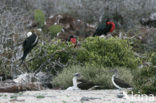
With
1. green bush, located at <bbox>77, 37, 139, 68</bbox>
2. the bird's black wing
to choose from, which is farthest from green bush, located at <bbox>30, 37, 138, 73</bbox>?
the bird's black wing

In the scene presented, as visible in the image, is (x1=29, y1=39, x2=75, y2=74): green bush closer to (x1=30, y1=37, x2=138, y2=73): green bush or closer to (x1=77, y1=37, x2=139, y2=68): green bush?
(x1=30, y1=37, x2=138, y2=73): green bush

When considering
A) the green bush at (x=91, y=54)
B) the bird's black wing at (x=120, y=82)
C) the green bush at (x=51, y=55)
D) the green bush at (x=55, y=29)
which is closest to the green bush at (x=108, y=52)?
the green bush at (x=91, y=54)

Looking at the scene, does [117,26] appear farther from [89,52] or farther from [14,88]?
[14,88]

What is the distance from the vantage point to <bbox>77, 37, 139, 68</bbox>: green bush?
9.53m

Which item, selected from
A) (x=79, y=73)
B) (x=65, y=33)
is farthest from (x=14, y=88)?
(x=65, y=33)

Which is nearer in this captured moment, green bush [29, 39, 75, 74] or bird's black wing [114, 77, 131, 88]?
bird's black wing [114, 77, 131, 88]

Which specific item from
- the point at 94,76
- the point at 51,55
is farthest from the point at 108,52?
the point at 51,55

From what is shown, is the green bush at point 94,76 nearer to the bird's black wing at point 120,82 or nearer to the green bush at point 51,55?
the bird's black wing at point 120,82

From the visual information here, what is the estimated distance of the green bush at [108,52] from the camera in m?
9.53

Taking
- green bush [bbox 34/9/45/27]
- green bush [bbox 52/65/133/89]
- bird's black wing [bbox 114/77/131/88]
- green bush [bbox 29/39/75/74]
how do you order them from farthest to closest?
green bush [bbox 34/9/45/27], green bush [bbox 29/39/75/74], green bush [bbox 52/65/133/89], bird's black wing [bbox 114/77/131/88]

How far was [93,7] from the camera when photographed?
19.7 meters

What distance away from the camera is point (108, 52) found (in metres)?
9.62

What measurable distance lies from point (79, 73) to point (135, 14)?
38.4 ft

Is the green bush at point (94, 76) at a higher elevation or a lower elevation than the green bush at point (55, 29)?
lower
